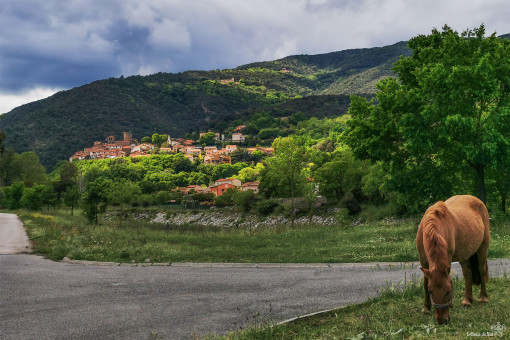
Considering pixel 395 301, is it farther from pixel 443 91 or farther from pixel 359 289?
pixel 443 91

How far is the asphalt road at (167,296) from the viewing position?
22.7ft

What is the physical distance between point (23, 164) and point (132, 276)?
9503 cm

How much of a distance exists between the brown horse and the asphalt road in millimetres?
1828

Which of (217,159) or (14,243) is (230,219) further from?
(217,159)

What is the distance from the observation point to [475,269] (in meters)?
7.15

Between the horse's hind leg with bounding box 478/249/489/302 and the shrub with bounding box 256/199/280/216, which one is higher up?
the horse's hind leg with bounding box 478/249/489/302

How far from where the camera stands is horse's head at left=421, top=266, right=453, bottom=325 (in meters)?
5.33

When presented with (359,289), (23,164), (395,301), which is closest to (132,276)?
(359,289)

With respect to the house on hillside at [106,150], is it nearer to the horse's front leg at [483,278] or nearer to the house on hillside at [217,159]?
the house on hillside at [217,159]

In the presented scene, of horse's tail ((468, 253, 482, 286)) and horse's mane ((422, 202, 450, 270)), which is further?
horse's tail ((468, 253, 482, 286))

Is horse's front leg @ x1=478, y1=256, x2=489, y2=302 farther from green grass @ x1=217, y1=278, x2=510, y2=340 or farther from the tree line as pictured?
the tree line

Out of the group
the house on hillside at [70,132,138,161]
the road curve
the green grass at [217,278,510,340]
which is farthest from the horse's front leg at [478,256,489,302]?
the house on hillside at [70,132,138,161]

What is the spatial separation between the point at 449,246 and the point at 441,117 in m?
16.7

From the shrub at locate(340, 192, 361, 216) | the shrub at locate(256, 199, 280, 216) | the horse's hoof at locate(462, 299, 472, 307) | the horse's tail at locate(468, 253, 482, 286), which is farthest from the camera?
the shrub at locate(256, 199, 280, 216)
